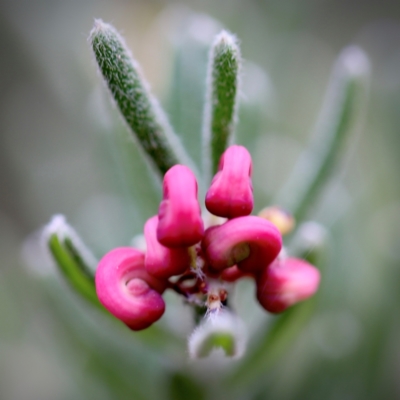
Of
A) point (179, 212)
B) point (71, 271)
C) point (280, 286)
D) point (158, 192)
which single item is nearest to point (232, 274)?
point (280, 286)

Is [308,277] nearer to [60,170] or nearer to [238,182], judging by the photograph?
[238,182]

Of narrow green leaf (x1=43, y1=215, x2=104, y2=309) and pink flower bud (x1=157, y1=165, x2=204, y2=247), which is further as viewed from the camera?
narrow green leaf (x1=43, y1=215, x2=104, y2=309)

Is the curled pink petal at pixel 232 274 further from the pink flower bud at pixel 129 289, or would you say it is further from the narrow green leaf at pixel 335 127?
the narrow green leaf at pixel 335 127

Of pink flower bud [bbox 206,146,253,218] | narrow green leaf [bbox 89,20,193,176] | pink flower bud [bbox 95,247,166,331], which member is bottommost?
pink flower bud [bbox 95,247,166,331]

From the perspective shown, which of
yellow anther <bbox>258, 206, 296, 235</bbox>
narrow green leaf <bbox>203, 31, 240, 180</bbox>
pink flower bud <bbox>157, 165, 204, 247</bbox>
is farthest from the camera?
yellow anther <bbox>258, 206, 296, 235</bbox>

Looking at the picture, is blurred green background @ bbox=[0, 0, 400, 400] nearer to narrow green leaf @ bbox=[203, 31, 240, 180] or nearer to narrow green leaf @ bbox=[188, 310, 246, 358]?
narrow green leaf @ bbox=[203, 31, 240, 180]

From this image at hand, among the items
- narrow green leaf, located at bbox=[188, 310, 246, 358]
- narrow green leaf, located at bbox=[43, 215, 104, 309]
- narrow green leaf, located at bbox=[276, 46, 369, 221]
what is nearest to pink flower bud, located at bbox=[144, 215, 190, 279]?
narrow green leaf, located at bbox=[188, 310, 246, 358]

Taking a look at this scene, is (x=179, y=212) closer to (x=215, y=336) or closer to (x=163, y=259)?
(x=163, y=259)
